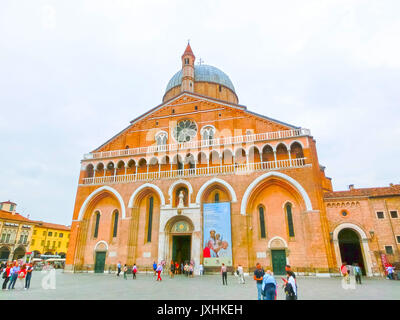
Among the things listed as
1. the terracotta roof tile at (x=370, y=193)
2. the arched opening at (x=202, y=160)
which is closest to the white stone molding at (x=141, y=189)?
the arched opening at (x=202, y=160)

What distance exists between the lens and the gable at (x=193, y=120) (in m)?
22.9

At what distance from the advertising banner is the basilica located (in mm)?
76

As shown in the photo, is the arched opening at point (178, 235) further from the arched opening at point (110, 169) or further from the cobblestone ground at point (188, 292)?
the arched opening at point (110, 169)

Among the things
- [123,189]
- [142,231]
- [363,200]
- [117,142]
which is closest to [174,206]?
[142,231]

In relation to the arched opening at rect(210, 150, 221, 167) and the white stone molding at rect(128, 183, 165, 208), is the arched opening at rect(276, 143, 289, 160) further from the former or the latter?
the white stone molding at rect(128, 183, 165, 208)

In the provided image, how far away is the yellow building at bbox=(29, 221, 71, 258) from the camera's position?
151 ft

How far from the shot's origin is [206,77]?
113 feet

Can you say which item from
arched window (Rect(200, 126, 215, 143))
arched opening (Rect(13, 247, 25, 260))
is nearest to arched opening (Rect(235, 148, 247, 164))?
arched window (Rect(200, 126, 215, 143))

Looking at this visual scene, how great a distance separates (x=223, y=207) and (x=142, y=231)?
7.70 metres

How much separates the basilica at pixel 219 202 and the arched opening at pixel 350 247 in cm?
8

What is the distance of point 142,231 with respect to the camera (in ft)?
72.0

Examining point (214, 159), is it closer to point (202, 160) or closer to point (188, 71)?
point (202, 160)

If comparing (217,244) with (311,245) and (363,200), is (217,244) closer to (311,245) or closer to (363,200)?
(311,245)

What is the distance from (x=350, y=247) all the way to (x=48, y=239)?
51.5 metres
